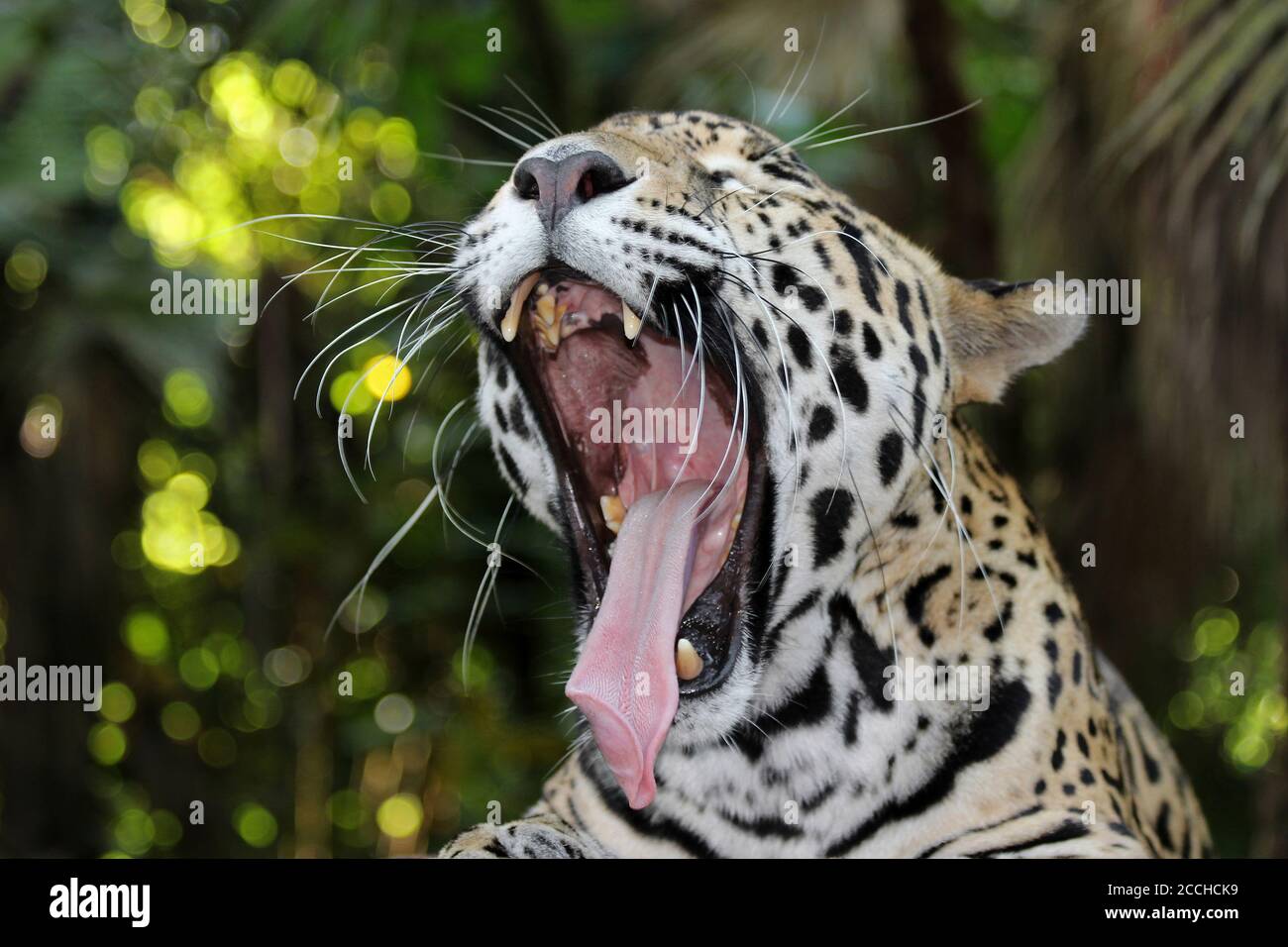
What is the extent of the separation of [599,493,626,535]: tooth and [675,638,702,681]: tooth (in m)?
0.45

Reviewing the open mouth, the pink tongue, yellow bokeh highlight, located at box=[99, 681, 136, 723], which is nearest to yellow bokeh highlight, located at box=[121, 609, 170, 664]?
yellow bokeh highlight, located at box=[99, 681, 136, 723]

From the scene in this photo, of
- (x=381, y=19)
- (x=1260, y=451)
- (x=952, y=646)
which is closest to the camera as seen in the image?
(x=952, y=646)

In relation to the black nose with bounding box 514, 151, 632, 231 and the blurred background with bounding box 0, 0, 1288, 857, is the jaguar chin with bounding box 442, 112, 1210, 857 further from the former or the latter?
the blurred background with bounding box 0, 0, 1288, 857

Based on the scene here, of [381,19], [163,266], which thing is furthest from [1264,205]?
[163,266]

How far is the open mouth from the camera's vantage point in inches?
108

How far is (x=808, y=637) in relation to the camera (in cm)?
290

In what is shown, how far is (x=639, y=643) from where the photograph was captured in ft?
9.37

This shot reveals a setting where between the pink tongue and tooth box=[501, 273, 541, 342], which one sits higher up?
tooth box=[501, 273, 541, 342]

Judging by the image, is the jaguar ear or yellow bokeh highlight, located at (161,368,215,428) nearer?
the jaguar ear

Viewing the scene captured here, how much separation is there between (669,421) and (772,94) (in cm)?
281

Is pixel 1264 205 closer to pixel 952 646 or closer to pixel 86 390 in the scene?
pixel 952 646

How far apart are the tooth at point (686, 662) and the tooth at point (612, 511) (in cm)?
45

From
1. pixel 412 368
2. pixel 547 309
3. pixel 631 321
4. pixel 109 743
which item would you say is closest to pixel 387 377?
pixel 547 309

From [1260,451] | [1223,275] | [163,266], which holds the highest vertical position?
[163,266]
